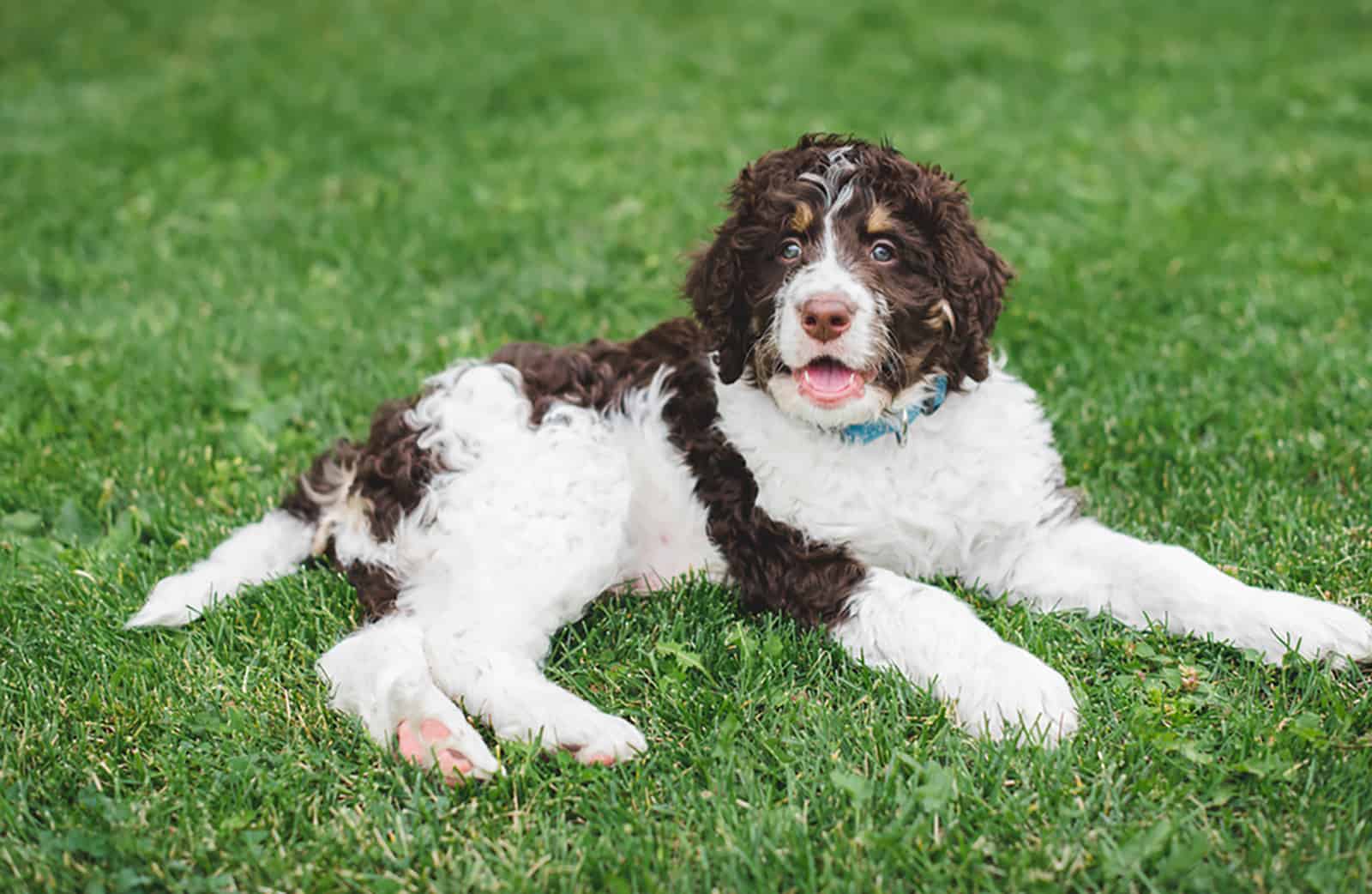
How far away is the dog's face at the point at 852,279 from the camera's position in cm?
317

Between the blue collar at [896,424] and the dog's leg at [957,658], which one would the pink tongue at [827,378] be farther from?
the dog's leg at [957,658]

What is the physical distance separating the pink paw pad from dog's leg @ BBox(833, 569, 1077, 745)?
1.03 m

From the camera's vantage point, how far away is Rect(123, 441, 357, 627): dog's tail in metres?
3.47

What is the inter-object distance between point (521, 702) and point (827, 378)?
1119mm

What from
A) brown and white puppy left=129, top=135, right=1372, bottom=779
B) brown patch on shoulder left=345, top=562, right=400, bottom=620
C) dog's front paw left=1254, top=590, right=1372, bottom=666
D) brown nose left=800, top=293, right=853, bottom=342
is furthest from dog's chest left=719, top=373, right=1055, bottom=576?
brown patch on shoulder left=345, top=562, right=400, bottom=620

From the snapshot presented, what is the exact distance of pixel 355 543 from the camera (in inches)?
143

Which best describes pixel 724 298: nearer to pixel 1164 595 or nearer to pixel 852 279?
pixel 852 279

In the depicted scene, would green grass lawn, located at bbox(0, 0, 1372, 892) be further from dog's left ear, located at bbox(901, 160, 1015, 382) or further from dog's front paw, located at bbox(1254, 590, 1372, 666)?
dog's left ear, located at bbox(901, 160, 1015, 382)

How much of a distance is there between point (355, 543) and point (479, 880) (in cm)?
139

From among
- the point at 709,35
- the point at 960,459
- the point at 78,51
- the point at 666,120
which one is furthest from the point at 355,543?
the point at 78,51

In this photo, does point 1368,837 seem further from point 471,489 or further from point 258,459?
point 258,459

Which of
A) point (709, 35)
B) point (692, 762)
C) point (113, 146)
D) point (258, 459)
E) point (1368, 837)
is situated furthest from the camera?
point (709, 35)

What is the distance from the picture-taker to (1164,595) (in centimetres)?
326

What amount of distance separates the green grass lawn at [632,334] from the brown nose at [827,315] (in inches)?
31.9
